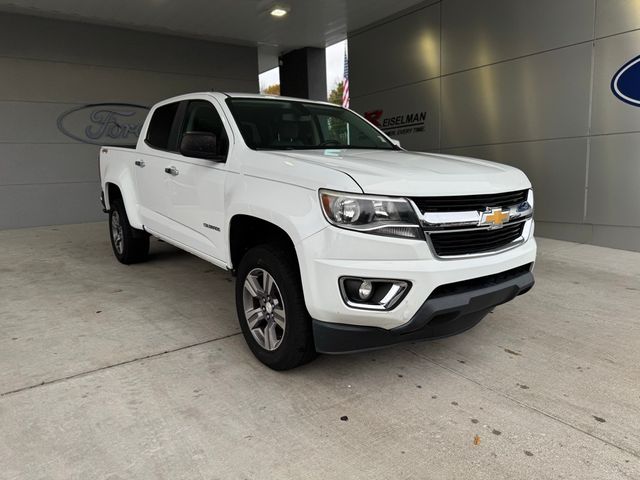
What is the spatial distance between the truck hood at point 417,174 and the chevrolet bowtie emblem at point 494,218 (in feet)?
0.39

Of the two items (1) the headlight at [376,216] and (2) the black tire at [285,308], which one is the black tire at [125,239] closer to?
(2) the black tire at [285,308]

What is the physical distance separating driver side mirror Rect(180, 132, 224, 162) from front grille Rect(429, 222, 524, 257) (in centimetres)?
173

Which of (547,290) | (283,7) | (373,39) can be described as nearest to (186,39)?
(283,7)

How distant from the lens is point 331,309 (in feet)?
8.24

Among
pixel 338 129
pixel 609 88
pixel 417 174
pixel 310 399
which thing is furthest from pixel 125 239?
pixel 609 88

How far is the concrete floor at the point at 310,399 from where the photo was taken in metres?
2.20

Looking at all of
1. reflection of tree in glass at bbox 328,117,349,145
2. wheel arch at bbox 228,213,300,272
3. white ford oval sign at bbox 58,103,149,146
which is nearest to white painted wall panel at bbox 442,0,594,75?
reflection of tree in glass at bbox 328,117,349,145

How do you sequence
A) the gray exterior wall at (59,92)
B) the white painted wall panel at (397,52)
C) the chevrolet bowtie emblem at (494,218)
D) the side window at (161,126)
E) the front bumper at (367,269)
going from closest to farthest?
the front bumper at (367,269)
the chevrolet bowtie emblem at (494,218)
the side window at (161,126)
the white painted wall panel at (397,52)
the gray exterior wall at (59,92)

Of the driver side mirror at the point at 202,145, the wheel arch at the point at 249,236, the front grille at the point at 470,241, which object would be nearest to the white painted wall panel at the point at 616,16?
the front grille at the point at 470,241

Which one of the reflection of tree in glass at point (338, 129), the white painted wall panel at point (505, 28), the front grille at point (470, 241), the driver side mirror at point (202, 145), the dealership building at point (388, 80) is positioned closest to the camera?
the front grille at point (470, 241)

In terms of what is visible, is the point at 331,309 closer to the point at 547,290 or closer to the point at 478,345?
the point at 478,345

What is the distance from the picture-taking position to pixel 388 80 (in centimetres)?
1030

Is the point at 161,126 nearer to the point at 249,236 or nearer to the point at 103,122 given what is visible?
the point at 249,236

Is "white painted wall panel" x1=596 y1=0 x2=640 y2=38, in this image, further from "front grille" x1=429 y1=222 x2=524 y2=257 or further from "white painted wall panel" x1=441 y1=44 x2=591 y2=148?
"front grille" x1=429 y1=222 x2=524 y2=257
